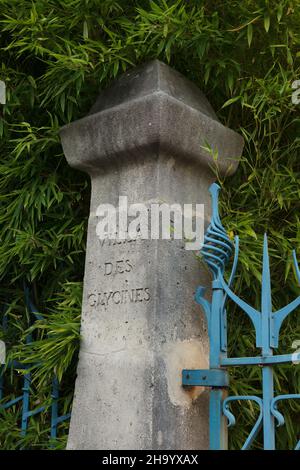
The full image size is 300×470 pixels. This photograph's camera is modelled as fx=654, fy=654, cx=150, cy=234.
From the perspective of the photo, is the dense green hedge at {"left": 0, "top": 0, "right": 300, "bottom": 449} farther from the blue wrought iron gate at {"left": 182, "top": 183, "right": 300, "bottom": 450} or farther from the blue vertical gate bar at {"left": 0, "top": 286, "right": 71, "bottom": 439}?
the blue wrought iron gate at {"left": 182, "top": 183, "right": 300, "bottom": 450}

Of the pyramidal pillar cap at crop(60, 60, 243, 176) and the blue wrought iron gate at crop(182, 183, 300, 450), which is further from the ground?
the pyramidal pillar cap at crop(60, 60, 243, 176)

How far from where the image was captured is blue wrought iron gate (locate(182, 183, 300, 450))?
1657mm

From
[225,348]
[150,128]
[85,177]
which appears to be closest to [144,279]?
[225,348]

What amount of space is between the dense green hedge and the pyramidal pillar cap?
0.08 m

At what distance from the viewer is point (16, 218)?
2508 mm

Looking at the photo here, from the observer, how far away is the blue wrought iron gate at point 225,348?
1.66 metres

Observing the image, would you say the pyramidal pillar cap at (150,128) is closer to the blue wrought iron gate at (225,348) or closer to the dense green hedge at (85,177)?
the dense green hedge at (85,177)

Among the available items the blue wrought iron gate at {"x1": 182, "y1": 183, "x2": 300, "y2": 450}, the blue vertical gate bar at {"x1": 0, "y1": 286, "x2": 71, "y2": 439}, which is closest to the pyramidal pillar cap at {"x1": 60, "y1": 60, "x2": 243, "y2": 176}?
the blue wrought iron gate at {"x1": 182, "y1": 183, "x2": 300, "y2": 450}

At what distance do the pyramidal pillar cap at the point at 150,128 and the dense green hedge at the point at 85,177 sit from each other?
75mm

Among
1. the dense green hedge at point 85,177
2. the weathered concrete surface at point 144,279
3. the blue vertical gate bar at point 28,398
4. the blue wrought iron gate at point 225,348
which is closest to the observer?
the blue wrought iron gate at point 225,348

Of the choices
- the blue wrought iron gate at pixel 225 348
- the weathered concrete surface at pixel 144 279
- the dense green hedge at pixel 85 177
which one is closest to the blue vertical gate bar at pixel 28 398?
the dense green hedge at pixel 85 177

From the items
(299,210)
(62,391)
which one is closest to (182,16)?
(299,210)

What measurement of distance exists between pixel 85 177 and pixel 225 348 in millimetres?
1003
